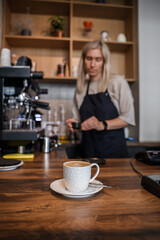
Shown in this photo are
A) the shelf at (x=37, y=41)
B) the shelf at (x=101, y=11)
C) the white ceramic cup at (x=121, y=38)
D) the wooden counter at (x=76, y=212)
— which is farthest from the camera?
the white ceramic cup at (x=121, y=38)

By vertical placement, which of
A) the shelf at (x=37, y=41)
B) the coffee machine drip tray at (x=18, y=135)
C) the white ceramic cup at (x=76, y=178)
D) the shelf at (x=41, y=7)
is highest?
the shelf at (x=41, y=7)

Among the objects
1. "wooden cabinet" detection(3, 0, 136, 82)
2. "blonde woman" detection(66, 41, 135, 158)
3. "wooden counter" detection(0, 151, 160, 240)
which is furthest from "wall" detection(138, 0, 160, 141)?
"wooden counter" detection(0, 151, 160, 240)

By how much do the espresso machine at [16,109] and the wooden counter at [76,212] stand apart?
467 mm

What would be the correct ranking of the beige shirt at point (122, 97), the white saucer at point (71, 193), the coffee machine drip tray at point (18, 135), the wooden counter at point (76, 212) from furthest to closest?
1. the beige shirt at point (122, 97)
2. the coffee machine drip tray at point (18, 135)
3. the white saucer at point (71, 193)
4. the wooden counter at point (76, 212)

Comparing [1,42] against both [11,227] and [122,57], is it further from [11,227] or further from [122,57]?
[11,227]

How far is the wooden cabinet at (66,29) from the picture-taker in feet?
7.59

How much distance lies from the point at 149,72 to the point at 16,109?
1.62 meters

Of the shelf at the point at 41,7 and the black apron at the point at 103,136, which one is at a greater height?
the shelf at the point at 41,7

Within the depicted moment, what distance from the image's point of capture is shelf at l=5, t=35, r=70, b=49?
7.39 feet

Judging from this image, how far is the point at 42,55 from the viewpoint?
2.56 meters

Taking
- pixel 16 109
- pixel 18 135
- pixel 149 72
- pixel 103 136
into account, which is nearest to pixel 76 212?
pixel 18 135

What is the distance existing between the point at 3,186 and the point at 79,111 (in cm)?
133

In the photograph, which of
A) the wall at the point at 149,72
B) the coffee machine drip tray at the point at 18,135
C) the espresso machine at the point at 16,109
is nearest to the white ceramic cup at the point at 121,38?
the wall at the point at 149,72

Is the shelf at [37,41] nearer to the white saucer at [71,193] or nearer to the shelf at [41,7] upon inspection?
the shelf at [41,7]
